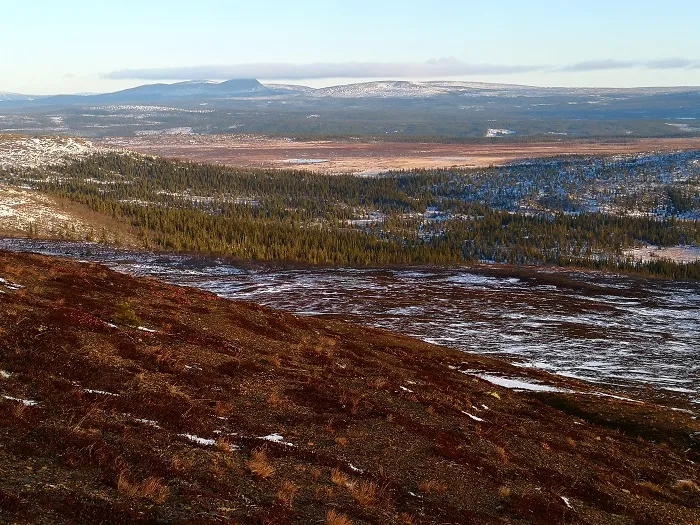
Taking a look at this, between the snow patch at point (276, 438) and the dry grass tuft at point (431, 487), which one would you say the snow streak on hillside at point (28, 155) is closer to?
the snow patch at point (276, 438)

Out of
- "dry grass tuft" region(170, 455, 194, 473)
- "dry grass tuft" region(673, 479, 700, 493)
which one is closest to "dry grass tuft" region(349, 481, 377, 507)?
"dry grass tuft" region(170, 455, 194, 473)

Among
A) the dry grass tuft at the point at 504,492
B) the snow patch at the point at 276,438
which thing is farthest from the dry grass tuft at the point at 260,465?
the dry grass tuft at the point at 504,492

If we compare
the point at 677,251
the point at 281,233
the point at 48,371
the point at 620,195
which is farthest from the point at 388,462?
the point at 620,195

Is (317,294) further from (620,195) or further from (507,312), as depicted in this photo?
(620,195)

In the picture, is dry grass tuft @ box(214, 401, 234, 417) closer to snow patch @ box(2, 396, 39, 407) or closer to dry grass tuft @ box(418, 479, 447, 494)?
snow patch @ box(2, 396, 39, 407)

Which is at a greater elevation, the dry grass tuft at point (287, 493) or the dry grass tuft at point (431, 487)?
the dry grass tuft at point (287, 493)

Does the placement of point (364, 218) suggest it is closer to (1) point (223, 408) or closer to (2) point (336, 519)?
(1) point (223, 408)

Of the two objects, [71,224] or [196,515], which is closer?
[196,515]
